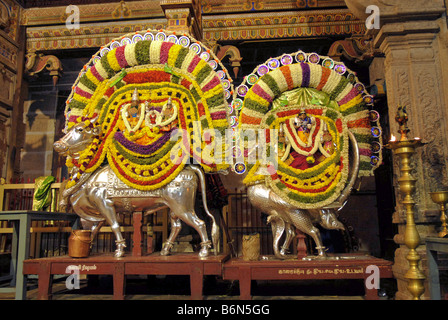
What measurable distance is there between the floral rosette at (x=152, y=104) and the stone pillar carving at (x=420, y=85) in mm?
2095

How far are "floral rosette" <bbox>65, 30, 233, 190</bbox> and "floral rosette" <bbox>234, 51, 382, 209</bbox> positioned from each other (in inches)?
16.0

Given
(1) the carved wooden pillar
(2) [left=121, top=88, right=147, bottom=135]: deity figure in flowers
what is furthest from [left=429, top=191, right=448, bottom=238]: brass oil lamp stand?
(1) the carved wooden pillar

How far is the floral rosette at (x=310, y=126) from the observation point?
4508mm

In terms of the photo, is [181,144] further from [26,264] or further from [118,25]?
[118,25]

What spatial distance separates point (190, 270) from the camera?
421 cm

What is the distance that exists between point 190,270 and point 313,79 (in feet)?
9.05

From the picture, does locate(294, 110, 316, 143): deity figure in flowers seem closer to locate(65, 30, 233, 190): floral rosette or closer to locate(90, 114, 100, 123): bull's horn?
locate(65, 30, 233, 190): floral rosette

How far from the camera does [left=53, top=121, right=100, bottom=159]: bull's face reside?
4.73 m

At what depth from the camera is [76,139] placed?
188 inches

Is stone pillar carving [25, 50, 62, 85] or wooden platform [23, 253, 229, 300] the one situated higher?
stone pillar carving [25, 50, 62, 85]
